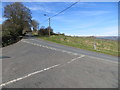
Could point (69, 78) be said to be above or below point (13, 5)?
below

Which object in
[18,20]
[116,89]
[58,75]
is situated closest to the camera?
[116,89]

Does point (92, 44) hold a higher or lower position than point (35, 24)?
lower

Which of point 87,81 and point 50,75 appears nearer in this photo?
point 87,81

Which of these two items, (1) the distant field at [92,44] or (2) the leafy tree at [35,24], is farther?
(2) the leafy tree at [35,24]

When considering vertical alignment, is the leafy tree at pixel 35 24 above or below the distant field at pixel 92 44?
above

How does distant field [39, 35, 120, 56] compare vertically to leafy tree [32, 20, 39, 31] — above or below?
below

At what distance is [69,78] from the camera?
18.4 feet

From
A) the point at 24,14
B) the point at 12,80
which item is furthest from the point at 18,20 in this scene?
the point at 12,80

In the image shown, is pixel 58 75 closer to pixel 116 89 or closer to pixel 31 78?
pixel 31 78

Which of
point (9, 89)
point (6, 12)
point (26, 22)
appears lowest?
point (9, 89)

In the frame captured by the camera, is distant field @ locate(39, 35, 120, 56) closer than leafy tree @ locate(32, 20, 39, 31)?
Yes

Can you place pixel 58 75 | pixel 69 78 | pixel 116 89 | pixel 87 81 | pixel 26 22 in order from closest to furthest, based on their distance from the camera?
1. pixel 116 89
2. pixel 87 81
3. pixel 69 78
4. pixel 58 75
5. pixel 26 22

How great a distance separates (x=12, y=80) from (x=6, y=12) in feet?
147

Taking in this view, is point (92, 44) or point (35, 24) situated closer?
point (92, 44)
